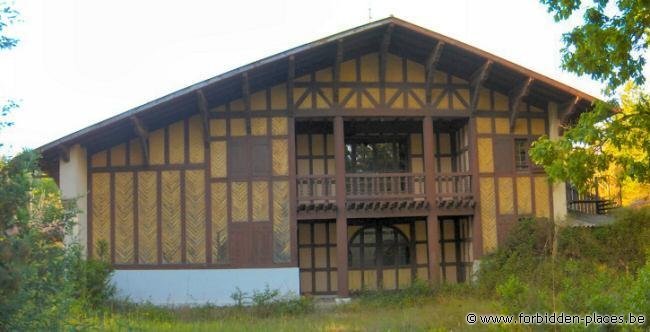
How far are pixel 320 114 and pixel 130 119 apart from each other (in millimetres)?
5756

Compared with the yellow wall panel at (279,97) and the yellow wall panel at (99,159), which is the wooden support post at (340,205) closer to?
the yellow wall panel at (279,97)

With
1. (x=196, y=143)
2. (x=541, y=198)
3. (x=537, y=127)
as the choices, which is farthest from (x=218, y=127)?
(x=541, y=198)

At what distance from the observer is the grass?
40.6 feet

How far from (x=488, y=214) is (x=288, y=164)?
677 centimetres

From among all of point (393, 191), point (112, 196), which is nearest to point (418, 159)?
point (393, 191)

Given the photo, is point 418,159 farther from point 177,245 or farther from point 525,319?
point 525,319

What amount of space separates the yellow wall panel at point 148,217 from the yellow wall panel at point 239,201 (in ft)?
7.77

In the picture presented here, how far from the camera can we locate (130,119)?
19031 millimetres

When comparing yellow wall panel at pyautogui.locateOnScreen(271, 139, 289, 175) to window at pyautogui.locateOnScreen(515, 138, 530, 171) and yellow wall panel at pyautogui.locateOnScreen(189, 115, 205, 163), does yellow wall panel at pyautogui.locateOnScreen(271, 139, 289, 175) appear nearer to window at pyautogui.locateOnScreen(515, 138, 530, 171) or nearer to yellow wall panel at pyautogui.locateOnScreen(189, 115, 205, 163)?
yellow wall panel at pyautogui.locateOnScreen(189, 115, 205, 163)

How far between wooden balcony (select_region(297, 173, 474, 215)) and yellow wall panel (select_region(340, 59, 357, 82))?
3108 mm

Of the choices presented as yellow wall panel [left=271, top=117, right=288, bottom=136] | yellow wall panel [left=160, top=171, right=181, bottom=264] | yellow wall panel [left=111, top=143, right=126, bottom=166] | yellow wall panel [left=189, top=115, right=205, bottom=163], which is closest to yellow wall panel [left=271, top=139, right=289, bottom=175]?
yellow wall panel [left=271, top=117, right=288, bottom=136]

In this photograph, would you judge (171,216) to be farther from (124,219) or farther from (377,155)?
(377,155)

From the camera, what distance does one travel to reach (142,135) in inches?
773

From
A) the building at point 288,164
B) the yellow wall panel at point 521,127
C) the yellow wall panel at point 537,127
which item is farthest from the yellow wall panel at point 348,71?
the yellow wall panel at point 537,127
